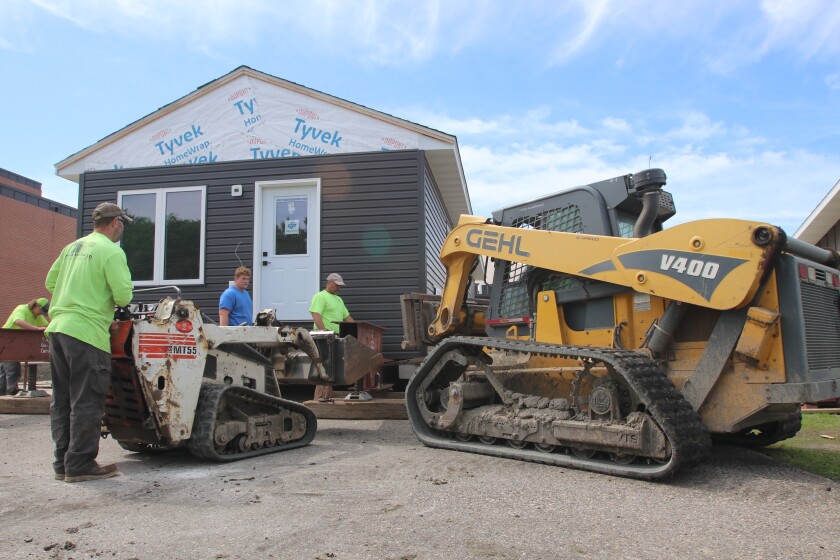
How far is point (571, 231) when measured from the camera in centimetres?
560

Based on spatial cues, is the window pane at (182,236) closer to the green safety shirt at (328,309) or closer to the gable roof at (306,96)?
the gable roof at (306,96)

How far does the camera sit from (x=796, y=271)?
418 cm

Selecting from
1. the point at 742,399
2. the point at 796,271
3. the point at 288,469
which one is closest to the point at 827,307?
the point at 796,271

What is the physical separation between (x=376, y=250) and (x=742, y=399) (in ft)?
21.9

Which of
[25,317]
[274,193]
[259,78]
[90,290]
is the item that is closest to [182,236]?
[274,193]

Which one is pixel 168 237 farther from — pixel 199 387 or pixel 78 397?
pixel 78 397

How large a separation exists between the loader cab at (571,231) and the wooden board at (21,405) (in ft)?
20.6

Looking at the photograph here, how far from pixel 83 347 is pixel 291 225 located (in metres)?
6.44

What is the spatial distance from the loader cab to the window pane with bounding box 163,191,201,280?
6406 millimetres

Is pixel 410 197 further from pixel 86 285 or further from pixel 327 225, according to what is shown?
pixel 86 285

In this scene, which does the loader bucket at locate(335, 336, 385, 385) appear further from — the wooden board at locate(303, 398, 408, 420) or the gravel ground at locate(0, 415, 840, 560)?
the gravel ground at locate(0, 415, 840, 560)

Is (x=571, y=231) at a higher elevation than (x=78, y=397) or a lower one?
higher

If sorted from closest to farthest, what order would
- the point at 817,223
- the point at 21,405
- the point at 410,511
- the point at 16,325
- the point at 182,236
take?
the point at 410,511 < the point at 21,405 < the point at 16,325 < the point at 182,236 < the point at 817,223

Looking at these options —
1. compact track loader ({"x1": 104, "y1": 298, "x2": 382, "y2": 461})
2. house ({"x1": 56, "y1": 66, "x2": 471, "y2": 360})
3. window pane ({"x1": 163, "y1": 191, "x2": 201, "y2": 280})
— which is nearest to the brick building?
house ({"x1": 56, "y1": 66, "x2": 471, "y2": 360})
